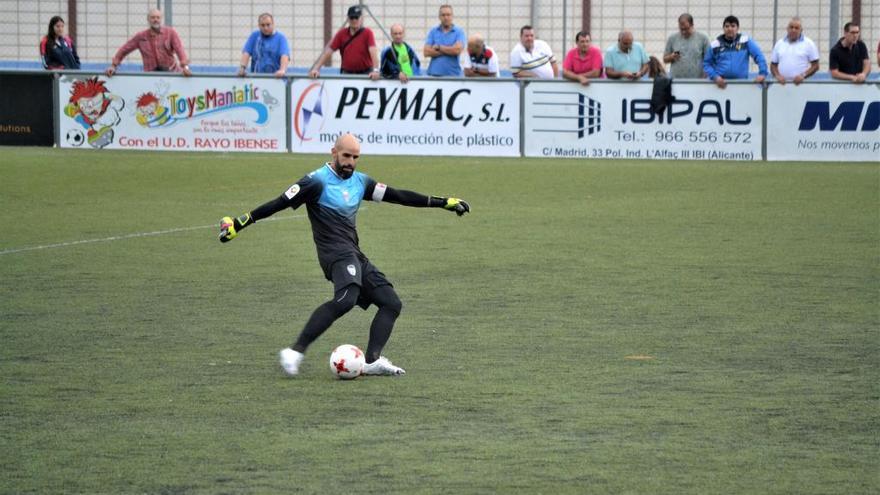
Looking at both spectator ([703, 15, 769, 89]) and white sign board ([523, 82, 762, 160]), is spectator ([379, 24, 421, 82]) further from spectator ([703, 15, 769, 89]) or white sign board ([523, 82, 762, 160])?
spectator ([703, 15, 769, 89])

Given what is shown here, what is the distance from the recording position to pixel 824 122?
74.6 feet

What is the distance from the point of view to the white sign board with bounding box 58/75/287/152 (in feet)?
79.4

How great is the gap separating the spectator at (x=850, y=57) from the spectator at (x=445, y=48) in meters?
5.60

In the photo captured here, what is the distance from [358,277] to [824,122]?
1564cm

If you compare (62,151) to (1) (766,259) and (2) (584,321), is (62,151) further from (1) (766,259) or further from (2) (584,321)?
(2) (584,321)

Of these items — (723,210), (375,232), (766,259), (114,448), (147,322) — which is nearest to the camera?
(114,448)

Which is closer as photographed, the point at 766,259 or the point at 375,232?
the point at 766,259

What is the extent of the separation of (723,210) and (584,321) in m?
7.54

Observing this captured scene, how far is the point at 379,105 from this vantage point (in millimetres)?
23875

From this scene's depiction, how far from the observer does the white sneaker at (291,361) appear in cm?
824

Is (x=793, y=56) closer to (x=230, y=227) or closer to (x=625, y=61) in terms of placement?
(x=625, y=61)

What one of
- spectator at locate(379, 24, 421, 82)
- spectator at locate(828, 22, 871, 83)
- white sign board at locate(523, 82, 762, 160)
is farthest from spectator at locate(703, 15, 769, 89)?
spectator at locate(379, 24, 421, 82)

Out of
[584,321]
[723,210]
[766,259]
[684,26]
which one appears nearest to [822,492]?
[584,321]

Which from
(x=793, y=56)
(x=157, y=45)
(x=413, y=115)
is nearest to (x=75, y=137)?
(x=157, y=45)
